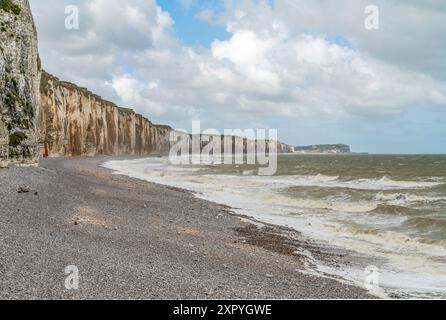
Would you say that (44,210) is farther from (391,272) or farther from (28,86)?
(28,86)

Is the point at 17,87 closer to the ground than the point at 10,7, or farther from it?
closer to the ground

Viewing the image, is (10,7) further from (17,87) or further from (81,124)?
(81,124)

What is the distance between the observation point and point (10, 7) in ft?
102

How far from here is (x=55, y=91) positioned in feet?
254

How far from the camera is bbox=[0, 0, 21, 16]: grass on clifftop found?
3071cm

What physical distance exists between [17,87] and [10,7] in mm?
5565

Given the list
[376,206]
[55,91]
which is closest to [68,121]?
[55,91]

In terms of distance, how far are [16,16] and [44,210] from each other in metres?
20.4

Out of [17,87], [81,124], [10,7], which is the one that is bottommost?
[17,87]

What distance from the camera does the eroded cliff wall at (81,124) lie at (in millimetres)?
72750
